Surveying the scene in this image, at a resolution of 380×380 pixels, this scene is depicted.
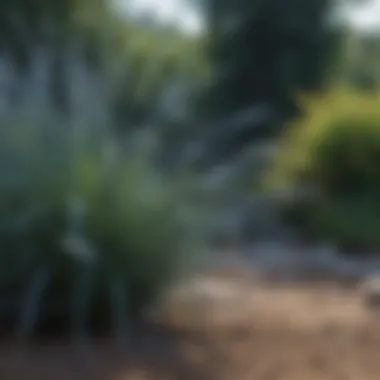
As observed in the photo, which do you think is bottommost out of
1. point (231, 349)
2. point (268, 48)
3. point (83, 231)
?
point (231, 349)

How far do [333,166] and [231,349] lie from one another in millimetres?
6293

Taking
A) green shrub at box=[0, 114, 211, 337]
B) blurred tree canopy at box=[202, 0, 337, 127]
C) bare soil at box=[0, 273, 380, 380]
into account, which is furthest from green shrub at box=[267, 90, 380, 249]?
green shrub at box=[0, 114, 211, 337]

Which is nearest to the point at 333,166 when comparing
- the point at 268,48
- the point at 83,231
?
the point at 268,48

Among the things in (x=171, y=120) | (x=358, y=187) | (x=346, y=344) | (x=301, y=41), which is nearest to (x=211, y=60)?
(x=301, y=41)

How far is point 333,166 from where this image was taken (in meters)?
12.3

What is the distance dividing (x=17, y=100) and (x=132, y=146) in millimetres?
877

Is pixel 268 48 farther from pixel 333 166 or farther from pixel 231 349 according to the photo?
pixel 231 349

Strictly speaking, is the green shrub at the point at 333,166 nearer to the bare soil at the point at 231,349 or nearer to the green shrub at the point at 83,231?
the bare soil at the point at 231,349

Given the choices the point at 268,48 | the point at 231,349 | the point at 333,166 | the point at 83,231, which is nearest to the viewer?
the point at 231,349

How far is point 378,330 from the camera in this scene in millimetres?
6828

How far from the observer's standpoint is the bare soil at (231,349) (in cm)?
579

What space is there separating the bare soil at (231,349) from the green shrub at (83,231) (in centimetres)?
28

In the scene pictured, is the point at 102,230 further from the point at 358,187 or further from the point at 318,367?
the point at 358,187

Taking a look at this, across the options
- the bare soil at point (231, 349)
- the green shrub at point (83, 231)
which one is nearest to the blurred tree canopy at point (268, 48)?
the bare soil at point (231, 349)
